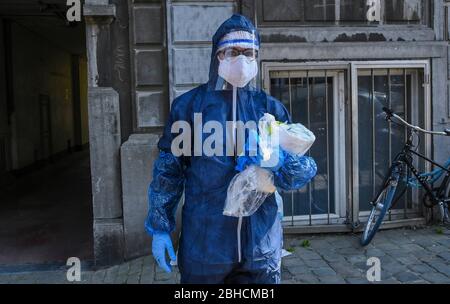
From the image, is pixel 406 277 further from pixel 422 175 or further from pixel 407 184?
pixel 422 175

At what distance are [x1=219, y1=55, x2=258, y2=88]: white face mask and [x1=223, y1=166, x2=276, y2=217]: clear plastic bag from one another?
51cm

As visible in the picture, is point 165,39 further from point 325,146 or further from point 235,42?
point 235,42

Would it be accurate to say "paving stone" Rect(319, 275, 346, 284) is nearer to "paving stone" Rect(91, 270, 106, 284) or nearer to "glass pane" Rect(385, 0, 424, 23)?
"paving stone" Rect(91, 270, 106, 284)

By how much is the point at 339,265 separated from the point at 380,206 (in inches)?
39.9

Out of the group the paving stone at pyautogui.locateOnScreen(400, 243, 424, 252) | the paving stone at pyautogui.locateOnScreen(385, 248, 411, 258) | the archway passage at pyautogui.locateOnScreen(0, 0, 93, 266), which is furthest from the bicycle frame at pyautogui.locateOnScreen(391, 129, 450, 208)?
the archway passage at pyautogui.locateOnScreen(0, 0, 93, 266)

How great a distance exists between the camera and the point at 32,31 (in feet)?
41.0

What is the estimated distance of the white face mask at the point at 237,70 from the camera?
2623 millimetres

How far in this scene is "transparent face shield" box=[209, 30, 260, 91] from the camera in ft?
8.63

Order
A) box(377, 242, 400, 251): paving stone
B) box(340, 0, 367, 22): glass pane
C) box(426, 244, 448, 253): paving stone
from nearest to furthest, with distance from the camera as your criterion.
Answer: box(426, 244, 448, 253): paving stone
box(377, 242, 400, 251): paving stone
box(340, 0, 367, 22): glass pane

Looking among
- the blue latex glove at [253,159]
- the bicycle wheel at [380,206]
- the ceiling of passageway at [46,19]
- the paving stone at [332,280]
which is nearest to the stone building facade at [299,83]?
A: the bicycle wheel at [380,206]

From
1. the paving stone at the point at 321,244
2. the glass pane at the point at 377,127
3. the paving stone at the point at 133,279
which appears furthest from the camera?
the glass pane at the point at 377,127

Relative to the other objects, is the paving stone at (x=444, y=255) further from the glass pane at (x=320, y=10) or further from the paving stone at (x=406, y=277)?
the glass pane at (x=320, y=10)

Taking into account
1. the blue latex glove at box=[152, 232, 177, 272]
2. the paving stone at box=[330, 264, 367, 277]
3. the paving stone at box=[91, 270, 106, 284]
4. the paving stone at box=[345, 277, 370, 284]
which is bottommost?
the paving stone at box=[91, 270, 106, 284]

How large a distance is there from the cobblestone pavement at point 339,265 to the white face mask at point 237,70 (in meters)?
2.51
